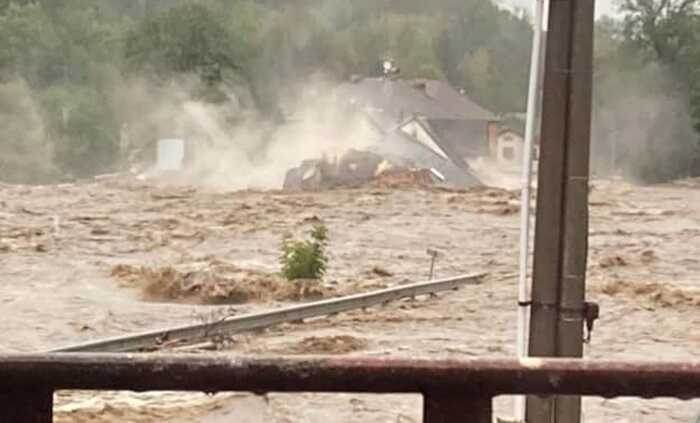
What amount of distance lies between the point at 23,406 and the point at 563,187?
2599 mm

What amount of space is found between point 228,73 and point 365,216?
95.4 feet

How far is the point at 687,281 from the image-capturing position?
16.1 meters

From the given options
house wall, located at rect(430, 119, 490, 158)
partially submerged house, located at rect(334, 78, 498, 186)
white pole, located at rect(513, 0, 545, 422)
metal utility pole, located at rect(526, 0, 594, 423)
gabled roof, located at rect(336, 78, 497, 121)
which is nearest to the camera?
metal utility pole, located at rect(526, 0, 594, 423)

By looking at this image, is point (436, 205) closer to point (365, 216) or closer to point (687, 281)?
point (365, 216)

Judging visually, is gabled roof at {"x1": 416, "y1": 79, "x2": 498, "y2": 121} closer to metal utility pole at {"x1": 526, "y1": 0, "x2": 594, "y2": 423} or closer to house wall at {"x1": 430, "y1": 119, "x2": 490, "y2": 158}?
house wall at {"x1": 430, "y1": 119, "x2": 490, "y2": 158}

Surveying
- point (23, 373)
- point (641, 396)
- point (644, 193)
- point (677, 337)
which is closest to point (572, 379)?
point (641, 396)

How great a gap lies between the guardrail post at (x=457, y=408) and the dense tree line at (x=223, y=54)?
4481cm

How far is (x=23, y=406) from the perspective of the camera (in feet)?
6.42

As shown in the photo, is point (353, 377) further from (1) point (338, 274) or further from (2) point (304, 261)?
(1) point (338, 274)

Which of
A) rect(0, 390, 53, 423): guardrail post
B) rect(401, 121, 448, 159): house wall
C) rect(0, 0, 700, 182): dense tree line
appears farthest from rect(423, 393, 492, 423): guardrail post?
rect(0, 0, 700, 182): dense tree line

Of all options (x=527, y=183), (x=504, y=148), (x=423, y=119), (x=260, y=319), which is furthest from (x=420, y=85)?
(x=527, y=183)

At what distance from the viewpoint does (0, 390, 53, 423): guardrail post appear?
1.96 metres

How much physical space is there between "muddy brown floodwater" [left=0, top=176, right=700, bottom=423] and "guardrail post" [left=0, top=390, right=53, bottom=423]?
703 millimetres

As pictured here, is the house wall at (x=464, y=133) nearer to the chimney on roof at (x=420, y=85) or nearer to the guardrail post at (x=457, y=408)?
the chimney on roof at (x=420, y=85)
